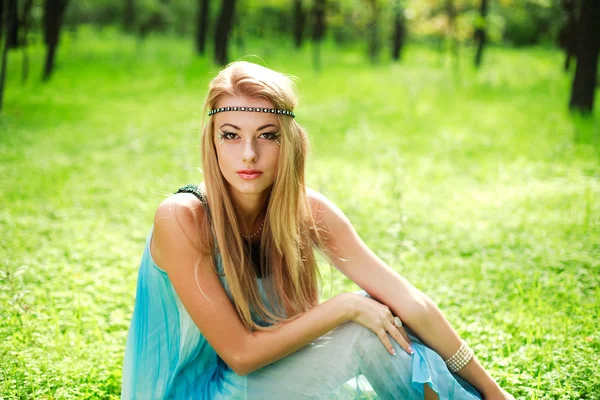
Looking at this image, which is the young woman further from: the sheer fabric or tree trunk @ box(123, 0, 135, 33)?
tree trunk @ box(123, 0, 135, 33)

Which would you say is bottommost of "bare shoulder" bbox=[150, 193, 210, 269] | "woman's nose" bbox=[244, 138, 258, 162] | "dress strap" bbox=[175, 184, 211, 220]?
"bare shoulder" bbox=[150, 193, 210, 269]

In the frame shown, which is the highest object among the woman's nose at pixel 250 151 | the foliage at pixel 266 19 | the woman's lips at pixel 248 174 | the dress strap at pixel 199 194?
the foliage at pixel 266 19

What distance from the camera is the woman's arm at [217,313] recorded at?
7.72 ft

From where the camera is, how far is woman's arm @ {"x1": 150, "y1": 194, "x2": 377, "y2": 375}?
92.7 inches

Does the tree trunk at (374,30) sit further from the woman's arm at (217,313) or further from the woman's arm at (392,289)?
the woman's arm at (217,313)

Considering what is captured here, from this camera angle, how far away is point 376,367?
2.39 meters

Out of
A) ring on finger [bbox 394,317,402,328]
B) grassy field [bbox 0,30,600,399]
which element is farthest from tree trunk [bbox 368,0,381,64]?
ring on finger [bbox 394,317,402,328]

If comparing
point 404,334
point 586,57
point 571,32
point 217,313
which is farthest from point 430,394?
point 571,32

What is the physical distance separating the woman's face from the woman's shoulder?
226 millimetres

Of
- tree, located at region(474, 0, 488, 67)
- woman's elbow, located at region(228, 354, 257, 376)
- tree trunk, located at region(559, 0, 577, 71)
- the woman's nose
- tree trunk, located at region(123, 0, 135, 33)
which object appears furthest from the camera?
tree trunk, located at region(123, 0, 135, 33)

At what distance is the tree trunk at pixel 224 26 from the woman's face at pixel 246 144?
46.4 ft

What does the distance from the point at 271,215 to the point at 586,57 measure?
10310mm

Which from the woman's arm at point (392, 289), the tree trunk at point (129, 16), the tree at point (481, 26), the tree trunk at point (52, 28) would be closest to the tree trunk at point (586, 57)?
the tree at point (481, 26)

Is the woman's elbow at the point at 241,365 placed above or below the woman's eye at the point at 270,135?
below
